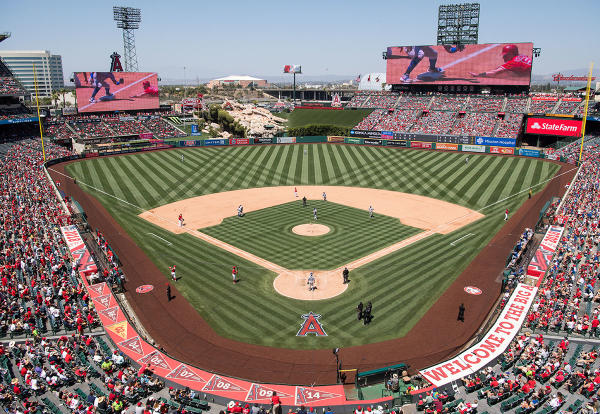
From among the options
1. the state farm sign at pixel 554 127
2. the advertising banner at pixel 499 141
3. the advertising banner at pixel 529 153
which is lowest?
the advertising banner at pixel 529 153

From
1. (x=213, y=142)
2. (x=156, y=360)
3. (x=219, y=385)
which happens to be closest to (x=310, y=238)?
(x=156, y=360)

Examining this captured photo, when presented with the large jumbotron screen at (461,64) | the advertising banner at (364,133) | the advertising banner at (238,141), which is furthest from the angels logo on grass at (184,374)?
the large jumbotron screen at (461,64)

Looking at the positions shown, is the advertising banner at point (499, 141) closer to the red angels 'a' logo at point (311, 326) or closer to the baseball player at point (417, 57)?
the baseball player at point (417, 57)

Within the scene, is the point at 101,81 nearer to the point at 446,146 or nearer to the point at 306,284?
the point at 446,146

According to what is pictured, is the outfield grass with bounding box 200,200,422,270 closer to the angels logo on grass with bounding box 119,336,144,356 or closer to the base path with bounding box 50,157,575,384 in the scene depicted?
the base path with bounding box 50,157,575,384

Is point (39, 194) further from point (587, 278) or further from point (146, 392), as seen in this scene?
point (587, 278)

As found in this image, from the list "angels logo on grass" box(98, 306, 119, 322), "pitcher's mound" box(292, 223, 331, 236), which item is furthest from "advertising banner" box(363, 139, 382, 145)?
"angels logo on grass" box(98, 306, 119, 322)
